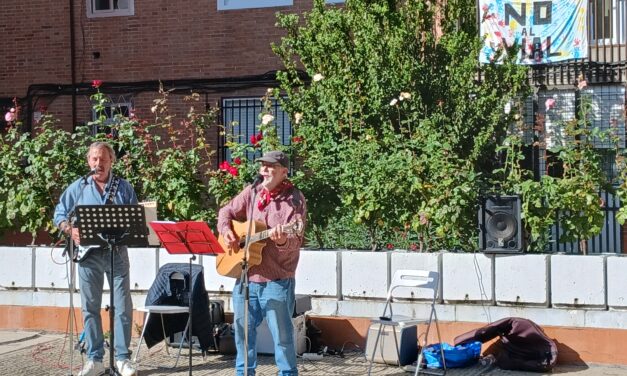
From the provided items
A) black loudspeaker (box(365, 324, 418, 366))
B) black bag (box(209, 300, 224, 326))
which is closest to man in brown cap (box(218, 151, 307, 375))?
black loudspeaker (box(365, 324, 418, 366))

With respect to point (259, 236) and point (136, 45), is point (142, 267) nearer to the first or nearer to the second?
point (259, 236)

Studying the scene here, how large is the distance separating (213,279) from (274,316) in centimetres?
296

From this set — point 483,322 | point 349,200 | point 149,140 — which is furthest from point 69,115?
point 483,322

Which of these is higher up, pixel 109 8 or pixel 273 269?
pixel 109 8

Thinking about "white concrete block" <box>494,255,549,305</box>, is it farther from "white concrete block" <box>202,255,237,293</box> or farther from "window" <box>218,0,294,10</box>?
"window" <box>218,0,294,10</box>

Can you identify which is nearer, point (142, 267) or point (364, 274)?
point (364, 274)

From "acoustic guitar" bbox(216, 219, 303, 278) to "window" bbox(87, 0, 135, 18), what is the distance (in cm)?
1106

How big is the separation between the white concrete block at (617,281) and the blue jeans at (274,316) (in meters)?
3.07

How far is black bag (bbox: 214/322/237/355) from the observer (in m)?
9.70

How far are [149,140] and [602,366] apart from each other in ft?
17.4

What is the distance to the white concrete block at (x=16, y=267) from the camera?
36.6 feet

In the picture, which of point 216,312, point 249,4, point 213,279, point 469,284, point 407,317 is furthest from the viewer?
point 249,4

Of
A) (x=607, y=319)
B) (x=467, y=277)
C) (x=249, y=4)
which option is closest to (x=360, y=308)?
(x=467, y=277)

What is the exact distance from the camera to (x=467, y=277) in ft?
31.4
